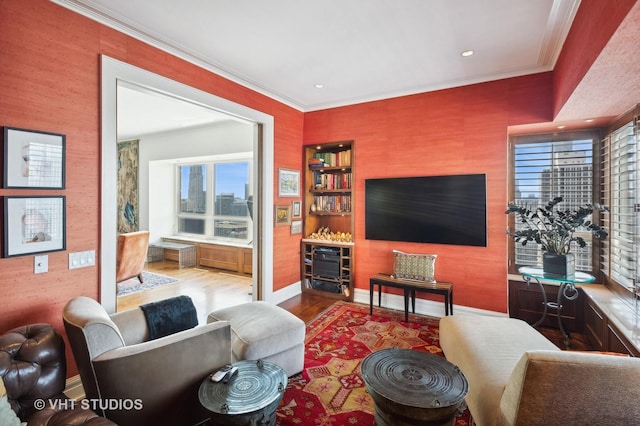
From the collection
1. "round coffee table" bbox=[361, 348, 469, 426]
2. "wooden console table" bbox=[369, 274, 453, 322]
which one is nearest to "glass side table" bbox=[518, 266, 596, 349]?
"wooden console table" bbox=[369, 274, 453, 322]

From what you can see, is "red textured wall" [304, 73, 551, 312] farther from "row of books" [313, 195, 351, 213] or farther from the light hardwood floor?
the light hardwood floor

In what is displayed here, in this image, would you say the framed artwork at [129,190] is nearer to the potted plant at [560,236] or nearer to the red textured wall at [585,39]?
the potted plant at [560,236]

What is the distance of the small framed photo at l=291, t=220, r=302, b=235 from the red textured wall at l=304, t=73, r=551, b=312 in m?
0.93

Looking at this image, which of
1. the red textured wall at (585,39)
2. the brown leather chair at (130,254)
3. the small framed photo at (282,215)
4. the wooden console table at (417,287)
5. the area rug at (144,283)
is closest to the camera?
the red textured wall at (585,39)

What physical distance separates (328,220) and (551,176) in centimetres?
301

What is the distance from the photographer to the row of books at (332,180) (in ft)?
15.1

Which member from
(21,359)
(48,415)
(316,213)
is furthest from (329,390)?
(316,213)

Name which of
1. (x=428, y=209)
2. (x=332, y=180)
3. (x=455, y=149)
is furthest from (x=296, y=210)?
(x=455, y=149)

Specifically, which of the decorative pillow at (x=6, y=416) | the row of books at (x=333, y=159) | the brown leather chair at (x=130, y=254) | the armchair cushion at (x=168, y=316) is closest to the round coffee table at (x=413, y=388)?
the decorative pillow at (x=6, y=416)

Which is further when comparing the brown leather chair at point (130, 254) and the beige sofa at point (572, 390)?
the brown leather chair at point (130, 254)

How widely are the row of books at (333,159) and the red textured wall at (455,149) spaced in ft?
0.74

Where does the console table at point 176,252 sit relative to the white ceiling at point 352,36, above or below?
below

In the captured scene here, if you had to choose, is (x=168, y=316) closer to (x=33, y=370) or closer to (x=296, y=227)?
(x=33, y=370)

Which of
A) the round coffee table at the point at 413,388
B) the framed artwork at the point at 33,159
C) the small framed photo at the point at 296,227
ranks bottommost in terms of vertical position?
the round coffee table at the point at 413,388
